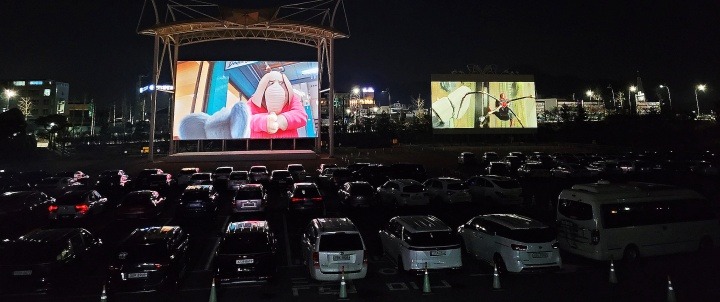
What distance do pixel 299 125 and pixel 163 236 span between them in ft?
144

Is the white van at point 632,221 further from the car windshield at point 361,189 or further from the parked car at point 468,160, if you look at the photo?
the parked car at point 468,160

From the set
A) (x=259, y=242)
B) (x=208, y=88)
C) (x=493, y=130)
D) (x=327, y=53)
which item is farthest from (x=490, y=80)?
(x=259, y=242)

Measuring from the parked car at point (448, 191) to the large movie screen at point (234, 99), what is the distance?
32959 millimetres

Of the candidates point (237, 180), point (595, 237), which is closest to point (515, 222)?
point (595, 237)

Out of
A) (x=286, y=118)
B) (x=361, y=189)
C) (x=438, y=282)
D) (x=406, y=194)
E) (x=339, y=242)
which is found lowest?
(x=438, y=282)

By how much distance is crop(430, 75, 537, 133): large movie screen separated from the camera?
53.8 metres

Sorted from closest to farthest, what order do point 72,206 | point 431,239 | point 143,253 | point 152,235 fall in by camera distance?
point 143,253 → point 152,235 → point 431,239 → point 72,206

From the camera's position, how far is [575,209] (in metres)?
12.6

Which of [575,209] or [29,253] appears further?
[575,209]

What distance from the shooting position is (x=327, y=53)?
5419 centimetres

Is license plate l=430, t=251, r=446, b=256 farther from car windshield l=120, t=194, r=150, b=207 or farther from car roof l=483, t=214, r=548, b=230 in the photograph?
car windshield l=120, t=194, r=150, b=207

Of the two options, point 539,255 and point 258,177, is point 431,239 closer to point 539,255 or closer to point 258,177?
point 539,255

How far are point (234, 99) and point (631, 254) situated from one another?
4568 centimetres

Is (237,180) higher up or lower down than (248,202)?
higher up
